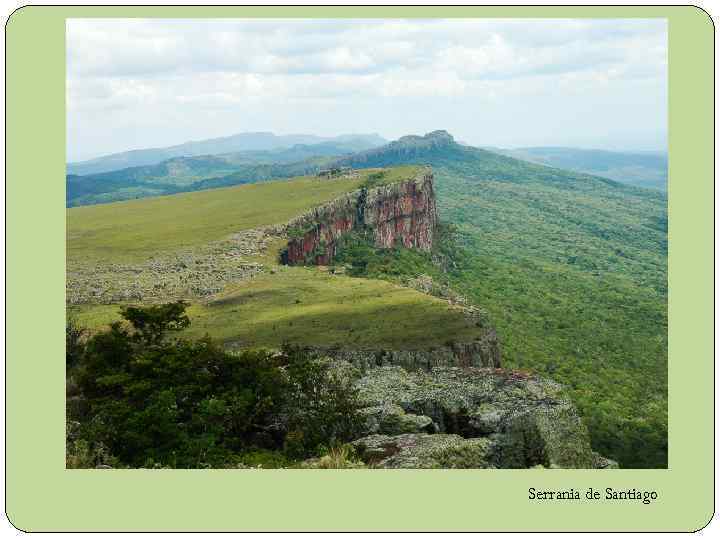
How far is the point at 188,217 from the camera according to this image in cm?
5997

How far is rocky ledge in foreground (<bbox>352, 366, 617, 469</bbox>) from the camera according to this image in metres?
15.1

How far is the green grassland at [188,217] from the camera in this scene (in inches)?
1849

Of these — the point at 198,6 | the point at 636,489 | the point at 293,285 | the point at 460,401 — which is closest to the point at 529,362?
the point at 293,285

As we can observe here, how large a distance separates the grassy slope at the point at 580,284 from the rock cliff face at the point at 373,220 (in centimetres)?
659

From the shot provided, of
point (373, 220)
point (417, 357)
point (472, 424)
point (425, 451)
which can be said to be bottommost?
point (472, 424)

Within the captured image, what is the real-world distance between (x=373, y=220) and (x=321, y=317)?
3793cm

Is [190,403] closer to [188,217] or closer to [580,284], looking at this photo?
[188,217]

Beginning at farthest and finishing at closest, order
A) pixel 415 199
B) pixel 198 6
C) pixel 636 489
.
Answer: pixel 415 199 < pixel 198 6 < pixel 636 489

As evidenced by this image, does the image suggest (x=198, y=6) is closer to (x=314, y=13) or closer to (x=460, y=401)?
(x=314, y=13)

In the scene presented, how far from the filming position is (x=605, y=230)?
377 feet

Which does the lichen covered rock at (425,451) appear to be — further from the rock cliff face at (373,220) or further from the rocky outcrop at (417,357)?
the rock cliff face at (373,220)

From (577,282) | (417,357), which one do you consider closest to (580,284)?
(577,282)

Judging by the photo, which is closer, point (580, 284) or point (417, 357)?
point (417, 357)

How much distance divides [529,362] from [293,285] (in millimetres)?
18148
